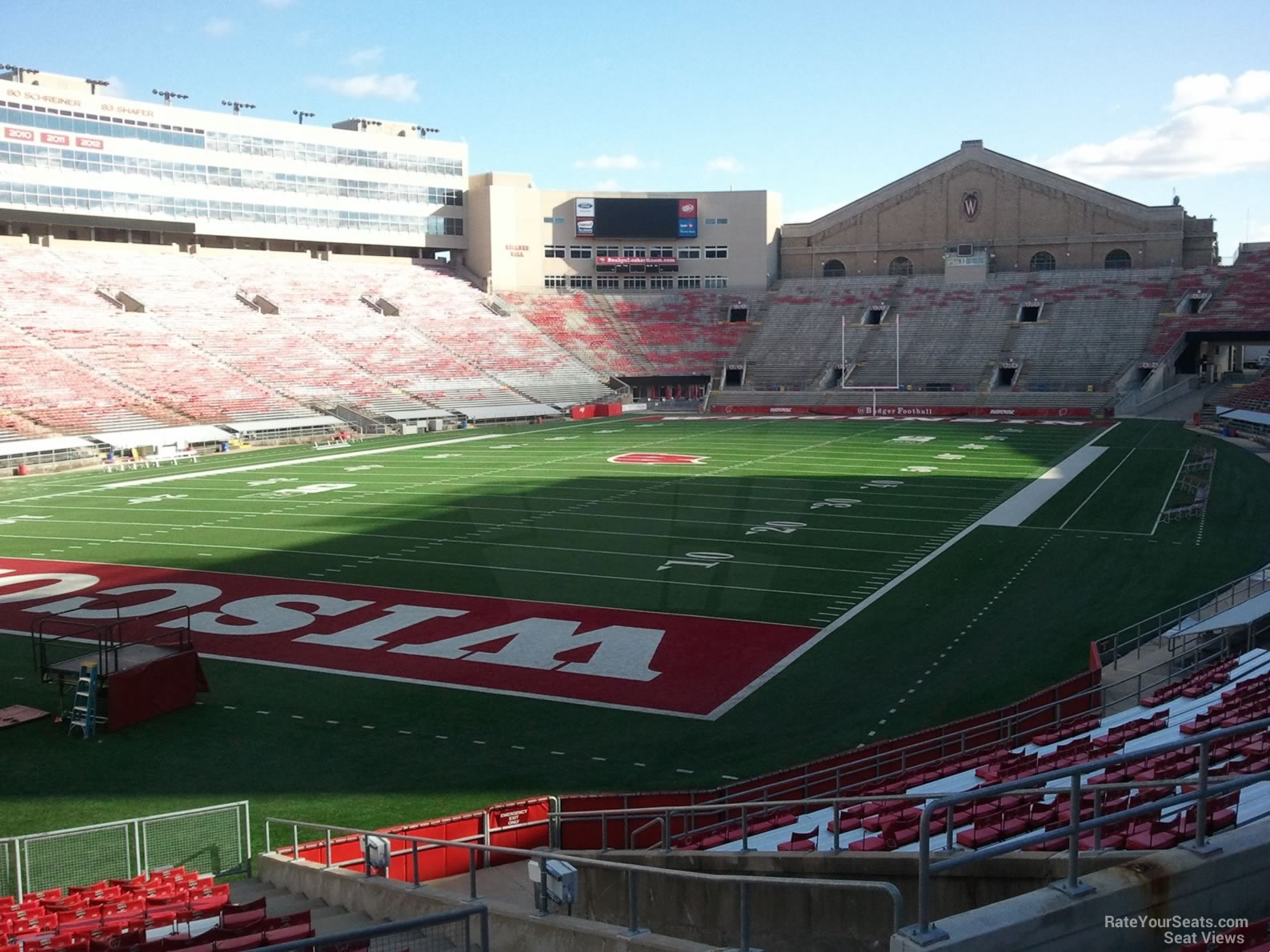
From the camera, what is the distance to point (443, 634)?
19.4 meters

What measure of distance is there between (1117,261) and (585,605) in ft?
209

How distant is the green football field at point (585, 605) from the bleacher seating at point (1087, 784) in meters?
2.61

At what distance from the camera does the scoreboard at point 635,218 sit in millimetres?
82125

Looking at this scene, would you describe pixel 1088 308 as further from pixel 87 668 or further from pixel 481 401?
pixel 87 668

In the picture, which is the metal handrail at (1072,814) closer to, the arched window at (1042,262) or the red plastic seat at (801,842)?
the red plastic seat at (801,842)

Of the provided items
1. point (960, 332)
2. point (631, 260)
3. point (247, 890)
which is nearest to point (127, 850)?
point (247, 890)

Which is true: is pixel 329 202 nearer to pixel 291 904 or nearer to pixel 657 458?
pixel 657 458

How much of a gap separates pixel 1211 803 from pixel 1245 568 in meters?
19.1

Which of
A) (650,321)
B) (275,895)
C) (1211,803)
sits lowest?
(275,895)

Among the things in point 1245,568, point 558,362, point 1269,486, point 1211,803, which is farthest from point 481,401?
point 1211,803

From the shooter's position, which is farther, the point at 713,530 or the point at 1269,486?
the point at 1269,486

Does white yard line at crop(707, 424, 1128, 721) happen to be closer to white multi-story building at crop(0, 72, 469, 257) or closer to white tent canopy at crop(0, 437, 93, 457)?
white tent canopy at crop(0, 437, 93, 457)

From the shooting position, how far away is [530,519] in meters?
30.2

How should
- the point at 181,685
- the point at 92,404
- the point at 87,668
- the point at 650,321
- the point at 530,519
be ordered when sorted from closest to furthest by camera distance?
1. the point at 87,668
2. the point at 181,685
3. the point at 530,519
4. the point at 92,404
5. the point at 650,321
